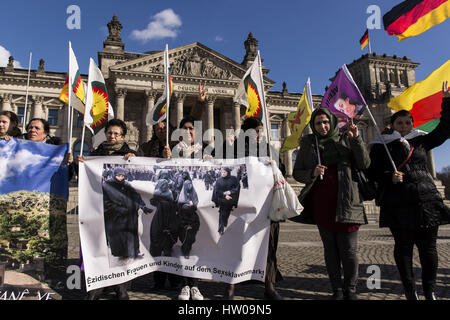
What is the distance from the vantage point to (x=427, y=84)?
4.90 metres

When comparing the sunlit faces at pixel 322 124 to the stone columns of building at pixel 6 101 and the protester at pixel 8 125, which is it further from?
the stone columns of building at pixel 6 101

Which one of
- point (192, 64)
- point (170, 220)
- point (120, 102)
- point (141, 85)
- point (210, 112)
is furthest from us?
point (192, 64)

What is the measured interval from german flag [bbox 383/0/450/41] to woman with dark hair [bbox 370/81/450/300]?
1.63 meters

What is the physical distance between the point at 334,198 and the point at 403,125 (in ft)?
4.54

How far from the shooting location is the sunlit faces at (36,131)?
440 centimetres

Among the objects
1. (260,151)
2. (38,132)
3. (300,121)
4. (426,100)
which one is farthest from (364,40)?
(38,132)

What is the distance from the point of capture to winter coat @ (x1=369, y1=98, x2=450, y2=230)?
362 centimetres

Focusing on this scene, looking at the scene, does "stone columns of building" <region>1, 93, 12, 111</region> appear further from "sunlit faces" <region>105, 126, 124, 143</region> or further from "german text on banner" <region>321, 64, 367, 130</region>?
"german text on banner" <region>321, 64, 367, 130</region>

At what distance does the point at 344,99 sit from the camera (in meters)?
4.59

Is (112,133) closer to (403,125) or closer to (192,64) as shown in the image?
(403,125)

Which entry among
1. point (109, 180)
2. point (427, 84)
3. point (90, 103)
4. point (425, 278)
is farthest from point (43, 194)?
point (427, 84)

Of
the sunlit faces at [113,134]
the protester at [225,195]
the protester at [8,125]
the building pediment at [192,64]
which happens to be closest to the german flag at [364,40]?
the protester at [225,195]

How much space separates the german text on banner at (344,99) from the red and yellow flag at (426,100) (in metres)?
0.93

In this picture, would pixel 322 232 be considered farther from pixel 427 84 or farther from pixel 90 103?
pixel 90 103
